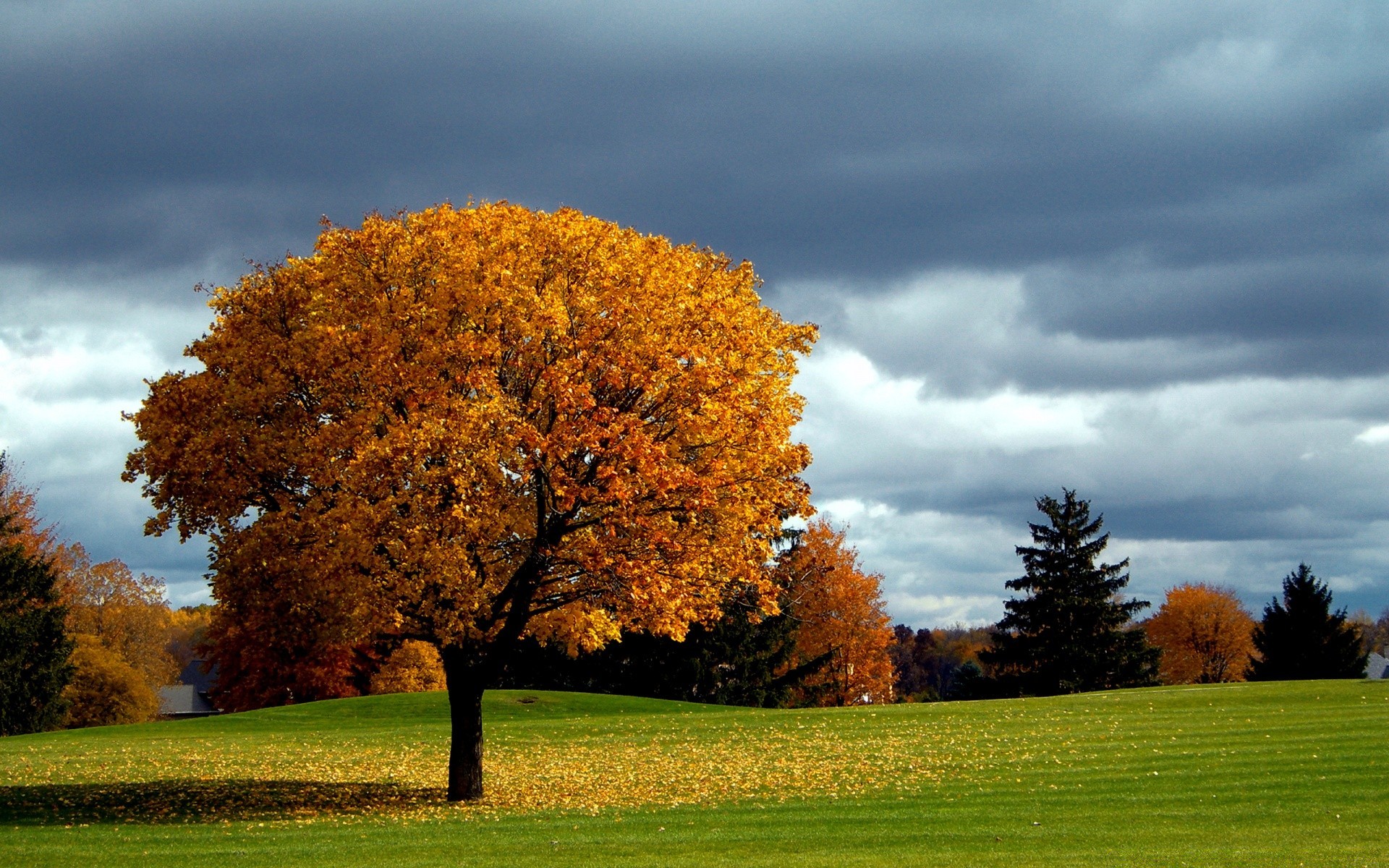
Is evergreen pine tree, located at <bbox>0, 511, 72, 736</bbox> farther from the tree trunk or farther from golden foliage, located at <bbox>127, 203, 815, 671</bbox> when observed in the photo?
the tree trunk

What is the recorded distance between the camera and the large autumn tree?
1886 cm

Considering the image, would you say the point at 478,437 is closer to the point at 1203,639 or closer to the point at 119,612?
the point at 119,612

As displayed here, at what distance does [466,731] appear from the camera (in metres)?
22.9

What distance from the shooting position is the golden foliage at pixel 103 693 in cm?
6369

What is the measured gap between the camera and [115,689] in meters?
64.8

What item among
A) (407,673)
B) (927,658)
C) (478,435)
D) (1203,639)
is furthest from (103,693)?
(927,658)

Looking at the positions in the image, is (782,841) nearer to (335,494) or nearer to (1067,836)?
(1067,836)

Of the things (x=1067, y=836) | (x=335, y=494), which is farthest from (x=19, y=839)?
(x=1067, y=836)

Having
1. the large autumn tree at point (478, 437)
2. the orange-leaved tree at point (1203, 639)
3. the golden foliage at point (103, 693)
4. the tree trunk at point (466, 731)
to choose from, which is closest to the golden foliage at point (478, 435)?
the large autumn tree at point (478, 437)

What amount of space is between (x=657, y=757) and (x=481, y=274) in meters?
16.6

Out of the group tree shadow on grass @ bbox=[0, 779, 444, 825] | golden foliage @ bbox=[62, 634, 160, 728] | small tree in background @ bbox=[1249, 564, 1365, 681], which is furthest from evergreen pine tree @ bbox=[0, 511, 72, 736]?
small tree in background @ bbox=[1249, 564, 1365, 681]

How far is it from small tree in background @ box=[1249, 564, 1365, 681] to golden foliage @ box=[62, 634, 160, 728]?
224ft

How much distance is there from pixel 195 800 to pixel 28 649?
127ft

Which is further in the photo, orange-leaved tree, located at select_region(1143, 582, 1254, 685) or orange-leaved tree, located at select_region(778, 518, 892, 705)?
orange-leaved tree, located at select_region(1143, 582, 1254, 685)
